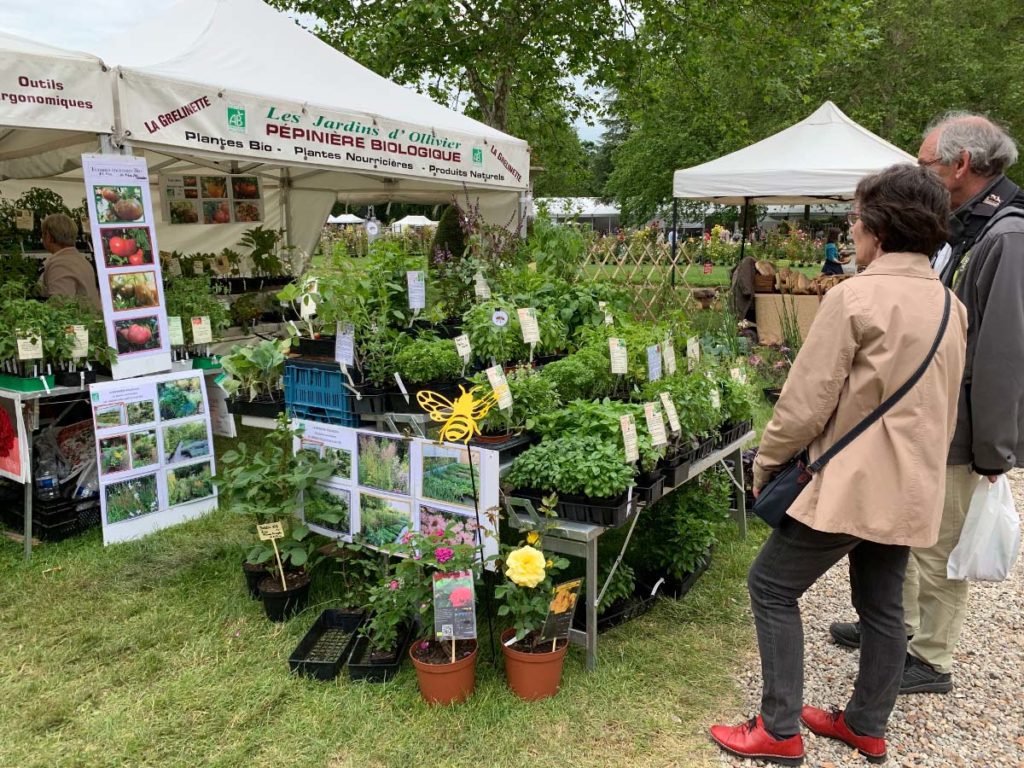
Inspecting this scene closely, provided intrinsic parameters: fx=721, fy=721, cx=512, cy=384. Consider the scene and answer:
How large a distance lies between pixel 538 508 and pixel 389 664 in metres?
0.71

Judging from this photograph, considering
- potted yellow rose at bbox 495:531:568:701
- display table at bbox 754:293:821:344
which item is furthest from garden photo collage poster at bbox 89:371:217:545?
display table at bbox 754:293:821:344

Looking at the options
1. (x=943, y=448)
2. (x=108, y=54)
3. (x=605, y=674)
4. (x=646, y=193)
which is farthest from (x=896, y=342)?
(x=646, y=193)

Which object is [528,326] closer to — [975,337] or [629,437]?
[629,437]

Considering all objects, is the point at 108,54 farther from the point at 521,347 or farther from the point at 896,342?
the point at 896,342

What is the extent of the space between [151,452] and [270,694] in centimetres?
164

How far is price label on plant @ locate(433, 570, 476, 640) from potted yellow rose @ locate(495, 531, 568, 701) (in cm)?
10

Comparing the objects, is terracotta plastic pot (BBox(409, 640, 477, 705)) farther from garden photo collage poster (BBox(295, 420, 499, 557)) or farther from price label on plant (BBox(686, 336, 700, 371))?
price label on plant (BBox(686, 336, 700, 371))

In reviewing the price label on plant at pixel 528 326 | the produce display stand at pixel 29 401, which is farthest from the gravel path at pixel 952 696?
the produce display stand at pixel 29 401

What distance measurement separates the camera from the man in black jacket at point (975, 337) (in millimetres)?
1995

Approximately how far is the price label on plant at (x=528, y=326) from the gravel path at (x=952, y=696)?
1434 mm

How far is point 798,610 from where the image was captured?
1.94 m

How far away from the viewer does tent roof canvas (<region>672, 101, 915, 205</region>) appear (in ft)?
25.0

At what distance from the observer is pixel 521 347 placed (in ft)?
10.1

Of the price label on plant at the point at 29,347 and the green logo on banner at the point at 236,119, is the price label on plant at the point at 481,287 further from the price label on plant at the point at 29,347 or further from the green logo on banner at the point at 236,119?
the price label on plant at the point at 29,347
